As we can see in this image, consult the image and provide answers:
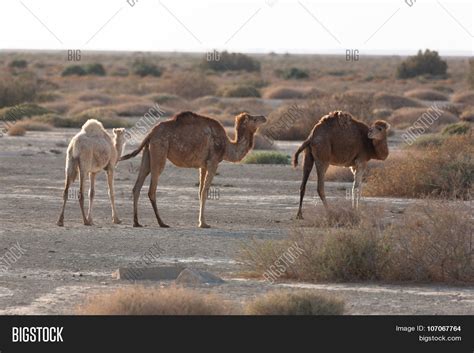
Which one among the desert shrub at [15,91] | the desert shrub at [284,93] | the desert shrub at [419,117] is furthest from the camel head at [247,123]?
the desert shrub at [284,93]

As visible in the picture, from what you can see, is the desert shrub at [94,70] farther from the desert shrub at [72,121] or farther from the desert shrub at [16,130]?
the desert shrub at [16,130]

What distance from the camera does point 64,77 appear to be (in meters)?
93.2

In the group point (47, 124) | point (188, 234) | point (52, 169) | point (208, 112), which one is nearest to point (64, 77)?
point (208, 112)

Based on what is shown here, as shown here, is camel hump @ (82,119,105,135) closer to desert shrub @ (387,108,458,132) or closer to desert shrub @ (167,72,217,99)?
desert shrub @ (387,108,458,132)

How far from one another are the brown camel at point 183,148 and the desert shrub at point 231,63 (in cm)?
9045

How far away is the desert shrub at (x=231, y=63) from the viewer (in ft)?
365

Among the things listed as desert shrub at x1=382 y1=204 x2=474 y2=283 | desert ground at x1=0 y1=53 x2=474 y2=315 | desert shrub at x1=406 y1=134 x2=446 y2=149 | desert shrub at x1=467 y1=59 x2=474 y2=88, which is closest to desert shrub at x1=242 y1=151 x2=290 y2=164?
desert ground at x1=0 y1=53 x2=474 y2=315

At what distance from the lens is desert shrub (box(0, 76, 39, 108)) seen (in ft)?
182

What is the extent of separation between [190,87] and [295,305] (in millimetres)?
57294

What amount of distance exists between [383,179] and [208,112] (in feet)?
90.0

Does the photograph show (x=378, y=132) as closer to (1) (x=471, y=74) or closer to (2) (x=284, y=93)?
(2) (x=284, y=93)

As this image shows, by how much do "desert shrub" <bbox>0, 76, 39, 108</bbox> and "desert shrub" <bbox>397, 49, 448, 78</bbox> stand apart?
4641cm
